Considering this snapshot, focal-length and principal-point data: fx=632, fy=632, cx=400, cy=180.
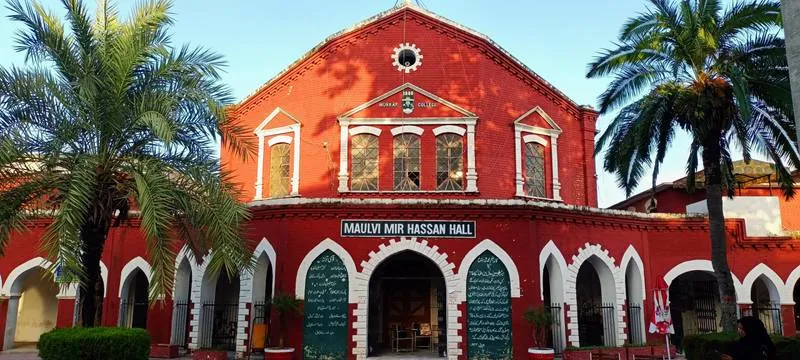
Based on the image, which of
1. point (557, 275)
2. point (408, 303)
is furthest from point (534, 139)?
point (408, 303)

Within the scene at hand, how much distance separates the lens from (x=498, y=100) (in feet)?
67.8

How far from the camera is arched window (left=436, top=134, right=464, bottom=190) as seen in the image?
19828 millimetres

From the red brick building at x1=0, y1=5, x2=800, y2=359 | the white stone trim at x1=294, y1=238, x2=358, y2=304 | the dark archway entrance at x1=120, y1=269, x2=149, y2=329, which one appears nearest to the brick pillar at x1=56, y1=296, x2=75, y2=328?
the red brick building at x1=0, y1=5, x2=800, y2=359

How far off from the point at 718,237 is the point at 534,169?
691cm

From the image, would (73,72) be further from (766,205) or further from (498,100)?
(766,205)

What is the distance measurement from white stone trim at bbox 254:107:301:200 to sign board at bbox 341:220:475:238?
10.6 ft

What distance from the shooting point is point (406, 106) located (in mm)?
20094

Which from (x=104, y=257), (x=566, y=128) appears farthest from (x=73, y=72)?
(x=566, y=128)

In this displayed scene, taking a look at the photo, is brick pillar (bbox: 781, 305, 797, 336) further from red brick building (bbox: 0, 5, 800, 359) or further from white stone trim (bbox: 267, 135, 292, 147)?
white stone trim (bbox: 267, 135, 292, 147)

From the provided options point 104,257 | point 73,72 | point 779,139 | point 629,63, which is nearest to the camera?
point 73,72

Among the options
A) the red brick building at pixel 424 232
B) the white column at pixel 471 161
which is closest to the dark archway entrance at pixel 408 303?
the red brick building at pixel 424 232

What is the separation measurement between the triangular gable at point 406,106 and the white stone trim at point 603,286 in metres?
5.73

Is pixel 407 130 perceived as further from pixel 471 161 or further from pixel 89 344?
pixel 89 344

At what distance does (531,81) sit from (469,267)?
24.7ft
